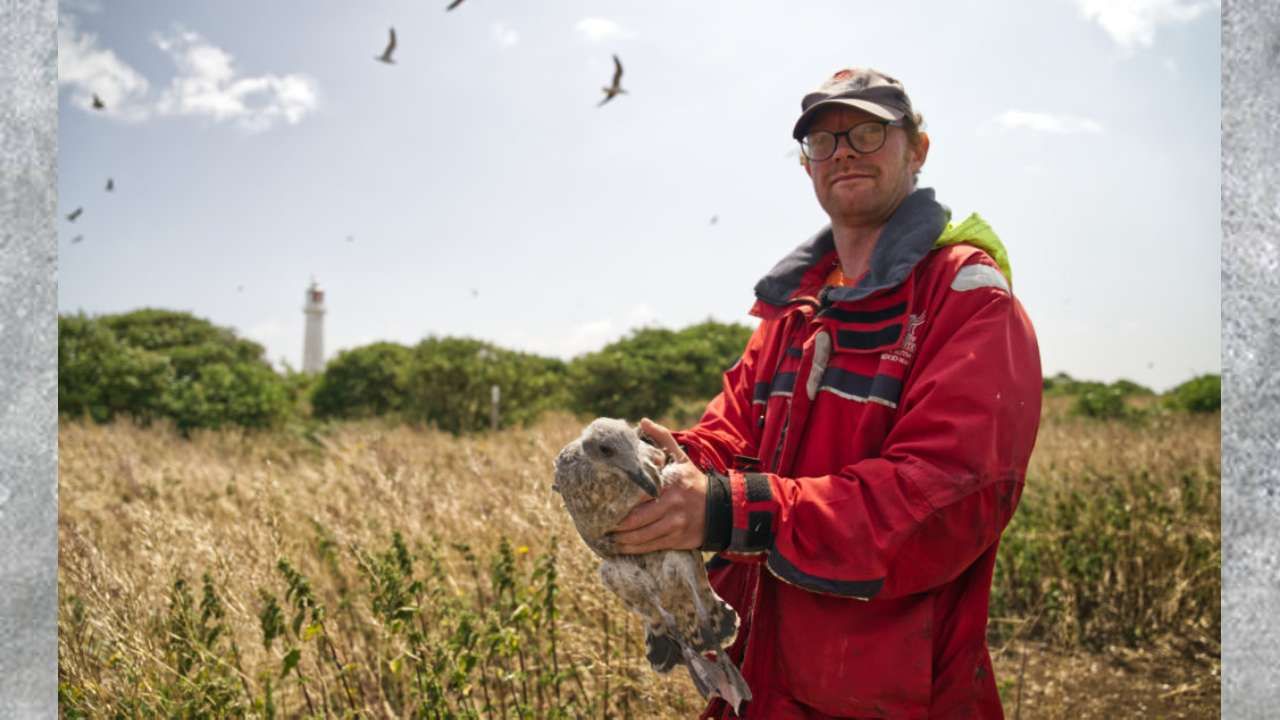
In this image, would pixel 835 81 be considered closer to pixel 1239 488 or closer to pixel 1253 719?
pixel 1239 488

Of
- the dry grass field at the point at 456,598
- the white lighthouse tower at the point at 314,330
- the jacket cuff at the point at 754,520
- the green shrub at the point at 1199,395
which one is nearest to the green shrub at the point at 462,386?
the dry grass field at the point at 456,598

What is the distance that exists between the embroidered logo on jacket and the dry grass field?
64.1 inches

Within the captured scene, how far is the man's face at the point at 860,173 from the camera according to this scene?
1.80 m

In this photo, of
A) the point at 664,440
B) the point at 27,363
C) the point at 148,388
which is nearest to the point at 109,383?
the point at 148,388

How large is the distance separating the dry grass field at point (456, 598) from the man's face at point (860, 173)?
176 cm

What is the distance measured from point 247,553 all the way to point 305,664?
0.65 m

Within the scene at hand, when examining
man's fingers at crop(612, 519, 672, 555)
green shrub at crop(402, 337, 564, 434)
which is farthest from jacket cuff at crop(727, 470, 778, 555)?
green shrub at crop(402, 337, 564, 434)

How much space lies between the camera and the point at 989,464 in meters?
1.45

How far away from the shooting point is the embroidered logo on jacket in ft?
5.40

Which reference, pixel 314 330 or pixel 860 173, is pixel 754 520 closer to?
pixel 860 173

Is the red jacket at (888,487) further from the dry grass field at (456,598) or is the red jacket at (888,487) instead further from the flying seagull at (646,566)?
the dry grass field at (456,598)

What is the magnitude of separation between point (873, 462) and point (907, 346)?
0.95 ft

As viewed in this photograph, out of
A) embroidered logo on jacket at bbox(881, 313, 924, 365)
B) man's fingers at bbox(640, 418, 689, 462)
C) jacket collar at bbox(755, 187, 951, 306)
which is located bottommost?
man's fingers at bbox(640, 418, 689, 462)

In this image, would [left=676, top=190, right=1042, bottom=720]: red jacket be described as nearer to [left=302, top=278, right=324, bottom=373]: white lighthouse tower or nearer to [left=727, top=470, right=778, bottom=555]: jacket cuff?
[left=727, top=470, right=778, bottom=555]: jacket cuff
